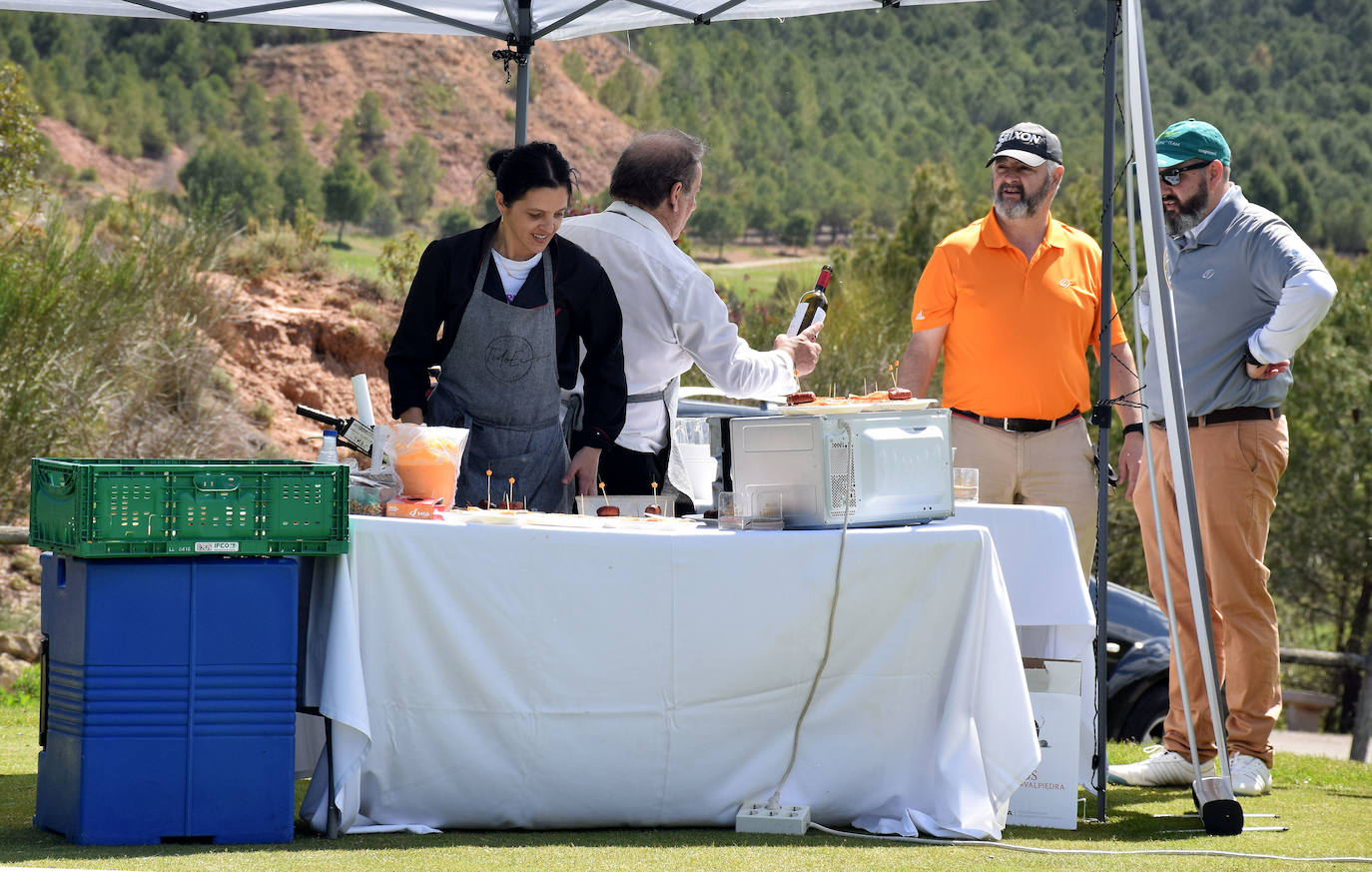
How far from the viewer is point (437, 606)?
345 cm

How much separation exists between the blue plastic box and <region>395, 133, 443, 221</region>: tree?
1311 inches

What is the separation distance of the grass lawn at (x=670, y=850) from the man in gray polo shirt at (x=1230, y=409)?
22.4 inches

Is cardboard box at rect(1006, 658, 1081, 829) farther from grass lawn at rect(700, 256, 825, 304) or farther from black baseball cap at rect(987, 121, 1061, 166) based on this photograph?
grass lawn at rect(700, 256, 825, 304)

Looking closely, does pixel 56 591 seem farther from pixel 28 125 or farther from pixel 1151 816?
pixel 28 125

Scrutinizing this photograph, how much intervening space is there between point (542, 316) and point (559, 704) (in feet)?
3.70

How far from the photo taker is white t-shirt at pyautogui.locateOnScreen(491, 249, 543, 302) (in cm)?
420

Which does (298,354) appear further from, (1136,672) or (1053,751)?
(1053,751)

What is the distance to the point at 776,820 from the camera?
11.5ft

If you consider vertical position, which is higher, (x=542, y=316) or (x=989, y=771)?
(x=542, y=316)

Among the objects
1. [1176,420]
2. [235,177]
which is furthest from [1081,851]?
[235,177]

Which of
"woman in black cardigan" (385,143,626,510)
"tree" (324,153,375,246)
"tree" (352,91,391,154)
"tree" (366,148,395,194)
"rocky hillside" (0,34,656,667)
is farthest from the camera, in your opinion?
"tree" (352,91,391,154)

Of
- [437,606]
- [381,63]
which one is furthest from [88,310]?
[381,63]

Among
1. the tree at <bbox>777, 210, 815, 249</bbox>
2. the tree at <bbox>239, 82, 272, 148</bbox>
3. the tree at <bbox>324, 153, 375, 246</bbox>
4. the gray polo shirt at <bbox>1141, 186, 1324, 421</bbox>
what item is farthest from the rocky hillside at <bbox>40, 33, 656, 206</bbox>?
the gray polo shirt at <bbox>1141, 186, 1324, 421</bbox>

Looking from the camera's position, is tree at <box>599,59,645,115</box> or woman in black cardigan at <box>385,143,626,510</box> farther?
tree at <box>599,59,645,115</box>
